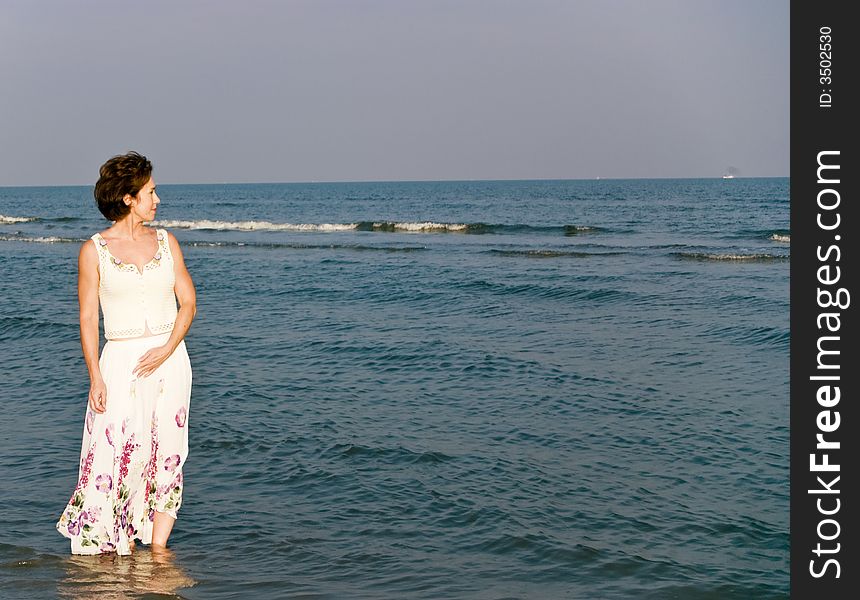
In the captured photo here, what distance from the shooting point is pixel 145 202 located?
495 centimetres

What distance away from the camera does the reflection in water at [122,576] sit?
494cm

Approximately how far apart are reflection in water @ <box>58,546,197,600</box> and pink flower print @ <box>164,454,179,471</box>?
544 mm

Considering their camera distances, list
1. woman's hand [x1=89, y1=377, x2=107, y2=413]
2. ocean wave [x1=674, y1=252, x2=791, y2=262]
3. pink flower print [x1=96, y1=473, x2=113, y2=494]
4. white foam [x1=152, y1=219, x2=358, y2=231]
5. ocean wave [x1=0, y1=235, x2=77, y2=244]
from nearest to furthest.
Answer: woman's hand [x1=89, y1=377, x2=107, y2=413], pink flower print [x1=96, y1=473, x2=113, y2=494], ocean wave [x1=674, y1=252, x2=791, y2=262], ocean wave [x1=0, y1=235, x2=77, y2=244], white foam [x1=152, y1=219, x2=358, y2=231]

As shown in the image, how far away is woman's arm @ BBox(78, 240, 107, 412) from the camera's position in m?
4.92

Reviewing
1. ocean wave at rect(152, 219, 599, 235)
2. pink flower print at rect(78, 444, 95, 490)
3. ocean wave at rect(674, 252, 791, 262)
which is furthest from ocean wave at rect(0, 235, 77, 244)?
pink flower print at rect(78, 444, 95, 490)

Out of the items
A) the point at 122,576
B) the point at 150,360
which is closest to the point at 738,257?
the point at 150,360

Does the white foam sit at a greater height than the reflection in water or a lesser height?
greater

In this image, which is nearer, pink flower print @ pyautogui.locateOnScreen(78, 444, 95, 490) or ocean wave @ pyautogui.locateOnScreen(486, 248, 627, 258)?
pink flower print @ pyautogui.locateOnScreen(78, 444, 95, 490)

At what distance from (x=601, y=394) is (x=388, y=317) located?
6.04m

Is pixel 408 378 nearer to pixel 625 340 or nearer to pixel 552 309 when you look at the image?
pixel 625 340

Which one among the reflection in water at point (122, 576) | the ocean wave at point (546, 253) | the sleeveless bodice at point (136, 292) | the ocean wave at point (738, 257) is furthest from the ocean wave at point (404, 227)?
the sleeveless bodice at point (136, 292)

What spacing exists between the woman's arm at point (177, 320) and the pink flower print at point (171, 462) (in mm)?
514

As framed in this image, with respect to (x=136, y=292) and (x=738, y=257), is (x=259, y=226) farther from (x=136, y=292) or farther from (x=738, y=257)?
(x=136, y=292)

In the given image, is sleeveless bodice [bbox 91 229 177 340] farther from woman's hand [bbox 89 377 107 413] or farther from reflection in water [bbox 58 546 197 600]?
reflection in water [bbox 58 546 197 600]
